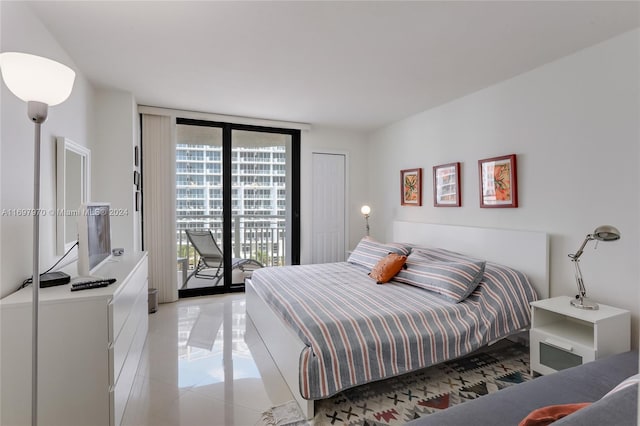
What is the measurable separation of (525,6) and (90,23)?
2781 mm

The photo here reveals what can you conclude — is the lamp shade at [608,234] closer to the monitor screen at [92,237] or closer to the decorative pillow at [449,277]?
the decorative pillow at [449,277]

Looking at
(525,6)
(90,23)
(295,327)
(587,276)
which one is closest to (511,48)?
(525,6)

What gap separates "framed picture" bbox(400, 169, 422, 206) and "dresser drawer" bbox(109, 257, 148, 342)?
325cm

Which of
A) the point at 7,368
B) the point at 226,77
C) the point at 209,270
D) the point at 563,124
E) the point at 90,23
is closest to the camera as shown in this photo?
the point at 7,368

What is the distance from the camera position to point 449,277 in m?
2.60

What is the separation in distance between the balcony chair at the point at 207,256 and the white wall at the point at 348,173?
3.78 feet

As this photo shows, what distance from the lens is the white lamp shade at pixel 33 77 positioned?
4.38 ft

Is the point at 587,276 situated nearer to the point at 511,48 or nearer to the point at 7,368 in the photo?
the point at 511,48

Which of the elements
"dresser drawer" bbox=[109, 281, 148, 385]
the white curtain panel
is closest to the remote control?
"dresser drawer" bbox=[109, 281, 148, 385]

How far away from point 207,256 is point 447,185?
334 cm

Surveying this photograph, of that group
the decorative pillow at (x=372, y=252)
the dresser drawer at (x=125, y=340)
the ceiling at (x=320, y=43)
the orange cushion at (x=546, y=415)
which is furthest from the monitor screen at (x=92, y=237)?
the decorative pillow at (x=372, y=252)

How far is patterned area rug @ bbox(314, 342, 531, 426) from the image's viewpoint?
6.29 feet

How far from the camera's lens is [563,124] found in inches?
102

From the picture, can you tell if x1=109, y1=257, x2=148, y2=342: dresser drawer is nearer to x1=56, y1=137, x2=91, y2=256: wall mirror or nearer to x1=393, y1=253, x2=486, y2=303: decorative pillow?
x1=56, y1=137, x2=91, y2=256: wall mirror
